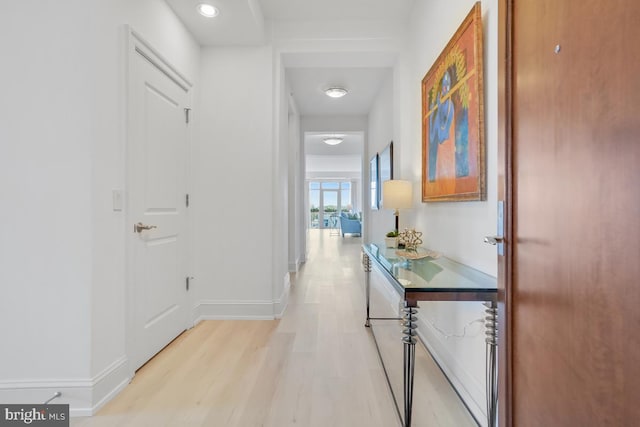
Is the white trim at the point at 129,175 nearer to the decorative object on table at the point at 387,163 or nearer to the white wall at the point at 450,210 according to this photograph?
the white wall at the point at 450,210

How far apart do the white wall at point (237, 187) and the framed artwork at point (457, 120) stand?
1484 mm

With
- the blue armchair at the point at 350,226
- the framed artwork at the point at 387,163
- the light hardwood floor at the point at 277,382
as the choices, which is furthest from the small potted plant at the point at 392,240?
the blue armchair at the point at 350,226

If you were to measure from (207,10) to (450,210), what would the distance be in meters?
2.38

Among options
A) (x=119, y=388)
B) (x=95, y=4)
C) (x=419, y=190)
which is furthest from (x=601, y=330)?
(x=95, y=4)

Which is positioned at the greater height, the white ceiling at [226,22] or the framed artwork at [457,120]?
the white ceiling at [226,22]

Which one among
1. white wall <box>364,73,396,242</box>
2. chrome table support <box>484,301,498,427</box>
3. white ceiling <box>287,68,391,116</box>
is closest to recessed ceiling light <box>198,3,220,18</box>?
white ceiling <box>287,68,391,116</box>

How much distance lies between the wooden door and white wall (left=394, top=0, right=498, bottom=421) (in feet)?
1.32

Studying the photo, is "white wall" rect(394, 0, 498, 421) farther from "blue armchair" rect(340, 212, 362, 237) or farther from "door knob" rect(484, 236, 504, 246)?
"blue armchair" rect(340, 212, 362, 237)

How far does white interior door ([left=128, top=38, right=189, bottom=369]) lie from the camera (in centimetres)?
212

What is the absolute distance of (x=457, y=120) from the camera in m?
1.85

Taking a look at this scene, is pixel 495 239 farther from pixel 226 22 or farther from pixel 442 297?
pixel 226 22

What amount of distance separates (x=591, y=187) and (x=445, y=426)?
133 centimetres

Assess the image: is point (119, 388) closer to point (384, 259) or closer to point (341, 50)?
point (384, 259)

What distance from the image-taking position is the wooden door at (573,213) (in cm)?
70
